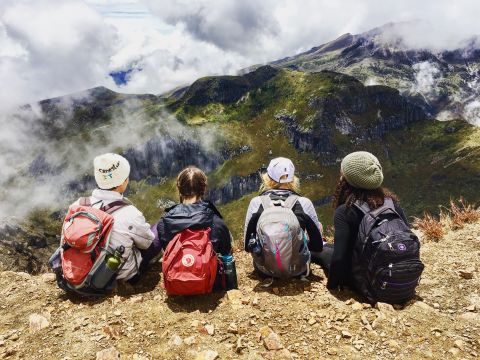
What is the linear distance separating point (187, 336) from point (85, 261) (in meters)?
2.96

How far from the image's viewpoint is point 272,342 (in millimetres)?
5855

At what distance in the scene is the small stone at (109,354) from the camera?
573 cm

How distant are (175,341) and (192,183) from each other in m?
3.28

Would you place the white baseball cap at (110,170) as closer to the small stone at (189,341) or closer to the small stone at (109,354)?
the small stone at (109,354)

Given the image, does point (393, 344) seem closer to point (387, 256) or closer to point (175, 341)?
point (387, 256)

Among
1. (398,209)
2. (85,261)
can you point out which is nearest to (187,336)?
(85,261)

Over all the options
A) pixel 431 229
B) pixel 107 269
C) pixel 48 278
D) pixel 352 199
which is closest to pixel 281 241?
pixel 352 199

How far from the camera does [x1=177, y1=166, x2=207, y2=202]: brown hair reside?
8125 mm

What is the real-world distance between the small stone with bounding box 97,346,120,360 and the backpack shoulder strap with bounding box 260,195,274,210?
401 cm

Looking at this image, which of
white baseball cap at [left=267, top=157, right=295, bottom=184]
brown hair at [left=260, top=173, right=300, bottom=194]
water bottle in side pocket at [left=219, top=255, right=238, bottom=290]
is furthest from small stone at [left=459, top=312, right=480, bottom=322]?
water bottle in side pocket at [left=219, top=255, right=238, bottom=290]

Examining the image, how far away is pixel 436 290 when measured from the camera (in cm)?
814

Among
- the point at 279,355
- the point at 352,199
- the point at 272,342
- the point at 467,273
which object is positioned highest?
the point at 352,199

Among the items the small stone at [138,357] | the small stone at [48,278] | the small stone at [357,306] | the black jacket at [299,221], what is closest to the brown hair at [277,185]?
the black jacket at [299,221]

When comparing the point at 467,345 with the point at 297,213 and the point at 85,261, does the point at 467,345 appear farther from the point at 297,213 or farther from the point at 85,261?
the point at 85,261
